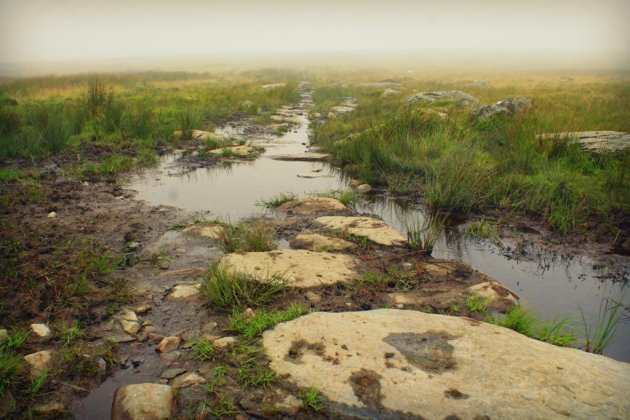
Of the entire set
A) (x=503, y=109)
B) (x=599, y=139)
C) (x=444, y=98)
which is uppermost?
(x=444, y=98)

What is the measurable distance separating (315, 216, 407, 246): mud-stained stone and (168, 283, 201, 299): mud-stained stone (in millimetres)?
1718

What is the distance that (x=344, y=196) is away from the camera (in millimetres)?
5410

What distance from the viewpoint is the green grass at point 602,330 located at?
8.38 feet

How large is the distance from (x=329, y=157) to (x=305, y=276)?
16.7 feet

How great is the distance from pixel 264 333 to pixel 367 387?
0.76 m

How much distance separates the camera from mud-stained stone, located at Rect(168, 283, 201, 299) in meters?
3.09

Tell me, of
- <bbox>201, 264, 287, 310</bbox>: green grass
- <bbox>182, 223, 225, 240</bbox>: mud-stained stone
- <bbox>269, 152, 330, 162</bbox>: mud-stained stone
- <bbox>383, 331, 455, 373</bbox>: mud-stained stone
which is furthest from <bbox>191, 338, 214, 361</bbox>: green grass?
<bbox>269, 152, 330, 162</bbox>: mud-stained stone

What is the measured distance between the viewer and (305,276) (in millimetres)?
3262

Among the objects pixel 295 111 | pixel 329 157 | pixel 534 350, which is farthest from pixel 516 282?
pixel 295 111

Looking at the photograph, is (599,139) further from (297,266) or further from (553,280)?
(297,266)

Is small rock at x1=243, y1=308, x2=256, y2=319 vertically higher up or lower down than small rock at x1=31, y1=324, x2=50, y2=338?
lower down

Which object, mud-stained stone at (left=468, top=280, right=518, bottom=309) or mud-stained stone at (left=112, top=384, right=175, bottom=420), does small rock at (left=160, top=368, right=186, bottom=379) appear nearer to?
mud-stained stone at (left=112, top=384, right=175, bottom=420)

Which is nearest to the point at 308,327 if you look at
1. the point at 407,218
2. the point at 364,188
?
the point at 407,218

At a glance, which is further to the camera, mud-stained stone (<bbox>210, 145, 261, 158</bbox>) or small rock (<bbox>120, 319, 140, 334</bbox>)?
mud-stained stone (<bbox>210, 145, 261, 158</bbox>)
